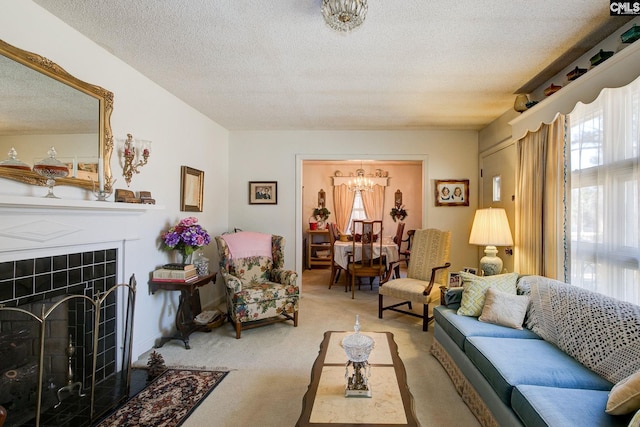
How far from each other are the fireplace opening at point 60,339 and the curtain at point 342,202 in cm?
580

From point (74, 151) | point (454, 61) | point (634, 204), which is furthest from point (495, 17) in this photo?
point (74, 151)

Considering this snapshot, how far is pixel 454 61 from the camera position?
2.67 metres

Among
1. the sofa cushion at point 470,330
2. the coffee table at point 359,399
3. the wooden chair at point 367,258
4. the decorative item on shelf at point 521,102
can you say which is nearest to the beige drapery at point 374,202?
the wooden chair at point 367,258

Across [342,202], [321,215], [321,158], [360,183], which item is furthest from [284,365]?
[342,202]

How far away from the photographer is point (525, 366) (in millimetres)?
1817

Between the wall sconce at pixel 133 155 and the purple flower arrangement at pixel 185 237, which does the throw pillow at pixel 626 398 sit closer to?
the purple flower arrangement at pixel 185 237

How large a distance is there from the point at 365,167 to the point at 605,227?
608 cm

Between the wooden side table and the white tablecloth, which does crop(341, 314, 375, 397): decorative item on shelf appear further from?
the white tablecloth

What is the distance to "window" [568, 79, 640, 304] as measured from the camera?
196 centimetres

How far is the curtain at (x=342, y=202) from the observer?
318 inches

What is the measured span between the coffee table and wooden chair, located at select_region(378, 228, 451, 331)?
1.60m

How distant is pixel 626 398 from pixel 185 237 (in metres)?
3.22

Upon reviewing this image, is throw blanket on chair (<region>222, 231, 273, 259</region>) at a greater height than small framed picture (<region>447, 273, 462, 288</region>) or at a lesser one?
greater

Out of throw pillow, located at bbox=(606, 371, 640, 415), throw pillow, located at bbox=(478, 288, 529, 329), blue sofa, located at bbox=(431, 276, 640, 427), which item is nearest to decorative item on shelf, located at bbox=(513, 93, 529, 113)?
blue sofa, located at bbox=(431, 276, 640, 427)
